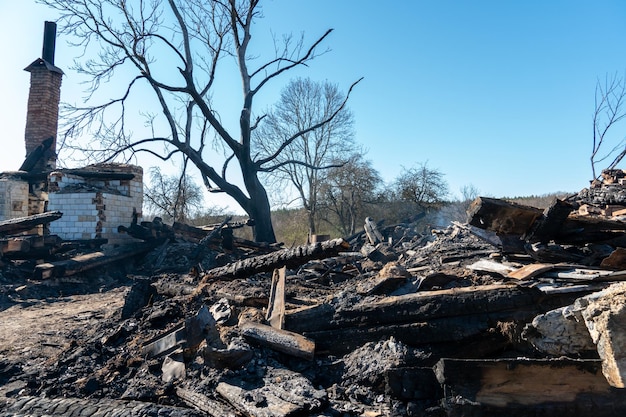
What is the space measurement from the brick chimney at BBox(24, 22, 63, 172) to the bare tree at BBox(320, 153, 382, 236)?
1324 centimetres

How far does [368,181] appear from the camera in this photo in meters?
22.9

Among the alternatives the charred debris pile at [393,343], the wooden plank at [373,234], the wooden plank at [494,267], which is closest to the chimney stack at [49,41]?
Answer: the wooden plank at [373,234]

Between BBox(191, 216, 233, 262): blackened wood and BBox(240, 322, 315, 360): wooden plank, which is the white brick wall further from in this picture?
BBox(240, 322, 315, 360): wooden plank

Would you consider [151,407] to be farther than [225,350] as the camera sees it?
No

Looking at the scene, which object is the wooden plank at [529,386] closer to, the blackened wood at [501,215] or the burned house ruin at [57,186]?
the blackened wood at [501,215]

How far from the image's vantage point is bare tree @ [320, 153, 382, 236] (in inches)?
904

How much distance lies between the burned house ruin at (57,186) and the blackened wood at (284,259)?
23.2 feet

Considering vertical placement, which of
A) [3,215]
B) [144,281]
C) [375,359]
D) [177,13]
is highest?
[177,13]

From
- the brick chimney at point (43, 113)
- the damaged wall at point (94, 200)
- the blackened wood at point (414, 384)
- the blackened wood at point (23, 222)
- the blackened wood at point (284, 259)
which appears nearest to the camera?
the blackened wood at point (414, 384)

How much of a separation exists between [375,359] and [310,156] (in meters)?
22.8

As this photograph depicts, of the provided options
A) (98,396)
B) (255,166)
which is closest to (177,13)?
(255,166)

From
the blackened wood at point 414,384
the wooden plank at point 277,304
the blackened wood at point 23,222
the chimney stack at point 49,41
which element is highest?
the chimney stack at point 49,41

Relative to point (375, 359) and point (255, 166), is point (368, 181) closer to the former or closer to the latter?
point (255, 166)

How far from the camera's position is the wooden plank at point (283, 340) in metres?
3.36
